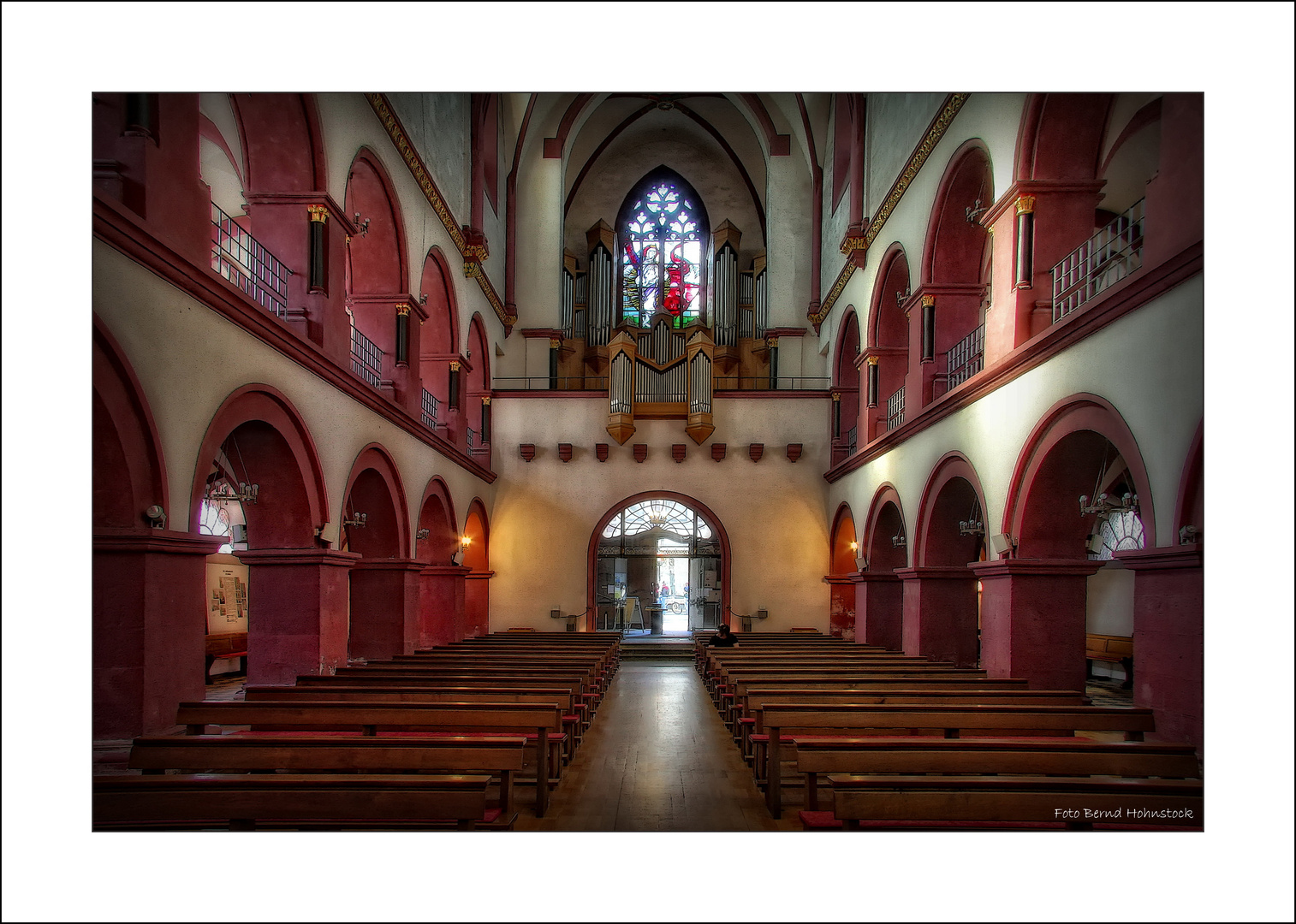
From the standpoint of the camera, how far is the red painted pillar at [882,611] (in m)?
14.6

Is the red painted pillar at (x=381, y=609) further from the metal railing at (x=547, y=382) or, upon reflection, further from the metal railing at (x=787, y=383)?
the metal railing at (x=787, y=383)

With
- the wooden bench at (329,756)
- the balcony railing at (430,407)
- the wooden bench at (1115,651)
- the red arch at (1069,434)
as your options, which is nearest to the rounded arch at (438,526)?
the balcony railing at (430,407)

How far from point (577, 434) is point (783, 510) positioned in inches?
186

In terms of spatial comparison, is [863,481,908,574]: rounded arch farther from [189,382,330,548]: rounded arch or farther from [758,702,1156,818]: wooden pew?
[189,382,330,548]: rounded arch

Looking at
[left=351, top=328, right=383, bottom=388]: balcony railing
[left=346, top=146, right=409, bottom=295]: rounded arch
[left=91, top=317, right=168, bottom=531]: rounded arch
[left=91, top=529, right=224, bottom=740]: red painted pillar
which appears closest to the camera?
[left=91, top=317, right=168, bottom=531]: rounded arch

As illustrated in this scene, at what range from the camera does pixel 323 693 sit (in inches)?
283

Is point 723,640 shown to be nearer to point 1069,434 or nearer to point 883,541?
point 883,541

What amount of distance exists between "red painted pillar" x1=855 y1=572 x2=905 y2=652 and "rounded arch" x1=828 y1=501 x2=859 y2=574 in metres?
2.65

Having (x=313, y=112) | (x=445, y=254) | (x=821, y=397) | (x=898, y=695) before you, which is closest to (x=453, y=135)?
(x=445, y=254)

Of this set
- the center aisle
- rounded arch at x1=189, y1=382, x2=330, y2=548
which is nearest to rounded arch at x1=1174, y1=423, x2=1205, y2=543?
the center aisle

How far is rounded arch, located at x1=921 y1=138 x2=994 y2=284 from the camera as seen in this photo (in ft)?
35.7

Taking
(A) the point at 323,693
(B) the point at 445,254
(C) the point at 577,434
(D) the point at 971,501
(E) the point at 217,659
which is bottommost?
(E) the point at 217,659

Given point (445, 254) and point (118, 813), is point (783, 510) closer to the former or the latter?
point (445, 254)

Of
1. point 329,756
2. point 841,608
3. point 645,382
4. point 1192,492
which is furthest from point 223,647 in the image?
point 1192,492
